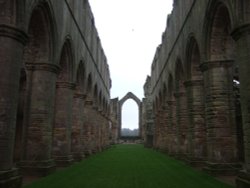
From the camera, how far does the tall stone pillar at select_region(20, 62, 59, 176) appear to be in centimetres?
937

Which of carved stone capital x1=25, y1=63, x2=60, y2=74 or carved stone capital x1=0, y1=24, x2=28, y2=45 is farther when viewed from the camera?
carved stone capital x1=25, y1=63, x2=60, y2=74

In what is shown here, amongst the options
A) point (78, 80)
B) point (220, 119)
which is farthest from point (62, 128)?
point (220, 119)

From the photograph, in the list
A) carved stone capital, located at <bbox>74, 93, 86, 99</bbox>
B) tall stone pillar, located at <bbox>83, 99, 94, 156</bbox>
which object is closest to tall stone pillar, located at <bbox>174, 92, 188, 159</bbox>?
carved stone capital, located at <bbox>74, 93, 86, 99</bbox>

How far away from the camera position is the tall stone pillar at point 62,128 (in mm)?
12258

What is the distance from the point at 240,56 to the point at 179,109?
8.61 m

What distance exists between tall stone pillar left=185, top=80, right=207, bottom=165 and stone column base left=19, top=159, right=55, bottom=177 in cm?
594

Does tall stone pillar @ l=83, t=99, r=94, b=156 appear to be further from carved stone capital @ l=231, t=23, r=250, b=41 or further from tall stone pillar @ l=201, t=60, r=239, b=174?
carved stone capital @ l=231, t=23, r=250, b=41

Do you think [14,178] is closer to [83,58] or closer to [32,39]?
[32,39]

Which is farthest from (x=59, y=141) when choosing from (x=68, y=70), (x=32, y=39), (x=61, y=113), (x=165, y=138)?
(x=165, y=138)

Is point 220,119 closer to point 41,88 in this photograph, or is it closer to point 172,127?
point 41,88

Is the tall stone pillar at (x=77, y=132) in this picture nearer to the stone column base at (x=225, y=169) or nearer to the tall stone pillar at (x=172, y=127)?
the tall stone pillar at (x=172, y=127)

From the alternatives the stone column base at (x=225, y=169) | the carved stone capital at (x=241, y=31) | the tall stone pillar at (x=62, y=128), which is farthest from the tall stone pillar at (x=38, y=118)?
the carved stone capital at (x=241, y=31)

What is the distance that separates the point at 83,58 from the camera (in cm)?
1614

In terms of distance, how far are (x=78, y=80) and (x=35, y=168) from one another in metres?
7.85
